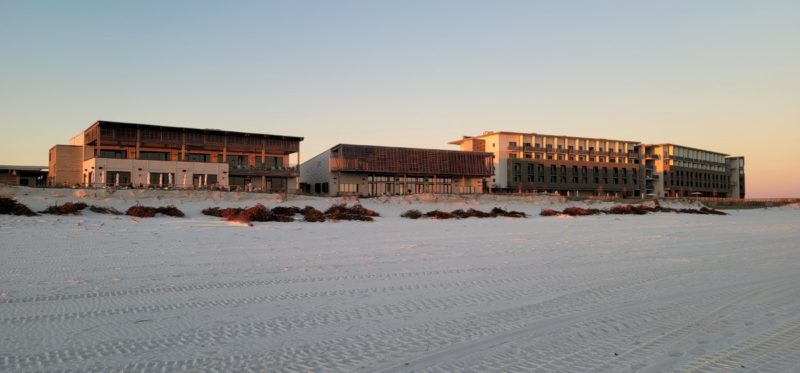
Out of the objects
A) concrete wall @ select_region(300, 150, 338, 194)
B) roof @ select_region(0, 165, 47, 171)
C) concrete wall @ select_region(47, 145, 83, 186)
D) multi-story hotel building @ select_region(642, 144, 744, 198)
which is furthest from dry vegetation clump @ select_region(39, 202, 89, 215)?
multi-story hotel building @ select_region(642, 144, 744, 198)

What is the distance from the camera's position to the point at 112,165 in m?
45.0

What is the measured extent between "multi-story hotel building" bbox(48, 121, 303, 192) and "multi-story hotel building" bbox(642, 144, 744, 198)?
8303cm

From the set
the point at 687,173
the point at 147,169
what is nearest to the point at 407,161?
the point at 147,169

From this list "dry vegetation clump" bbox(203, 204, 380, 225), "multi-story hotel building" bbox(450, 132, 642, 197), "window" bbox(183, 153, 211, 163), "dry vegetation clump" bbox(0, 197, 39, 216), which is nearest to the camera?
"dry vegetation clump" bbox(0, 197, 39, 216)

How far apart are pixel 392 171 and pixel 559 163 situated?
40.6m

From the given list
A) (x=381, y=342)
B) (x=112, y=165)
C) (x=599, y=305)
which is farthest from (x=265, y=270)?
(x=112, y=165)

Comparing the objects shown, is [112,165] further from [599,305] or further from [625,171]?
[625,171]

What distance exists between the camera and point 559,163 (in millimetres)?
89438

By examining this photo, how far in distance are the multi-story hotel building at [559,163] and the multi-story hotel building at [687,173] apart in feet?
30.1

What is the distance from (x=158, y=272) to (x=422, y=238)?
851 centimetres

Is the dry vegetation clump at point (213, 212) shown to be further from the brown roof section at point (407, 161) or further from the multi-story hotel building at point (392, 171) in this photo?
the brown roof section at point (407, 161)

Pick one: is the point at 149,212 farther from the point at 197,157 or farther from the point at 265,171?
the point at 197,157

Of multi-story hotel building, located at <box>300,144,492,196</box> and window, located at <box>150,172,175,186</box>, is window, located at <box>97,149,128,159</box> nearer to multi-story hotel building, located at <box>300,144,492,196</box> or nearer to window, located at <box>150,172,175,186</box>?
window, located at <box>150,172,175,186</box>

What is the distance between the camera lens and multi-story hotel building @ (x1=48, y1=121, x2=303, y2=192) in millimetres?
46125
